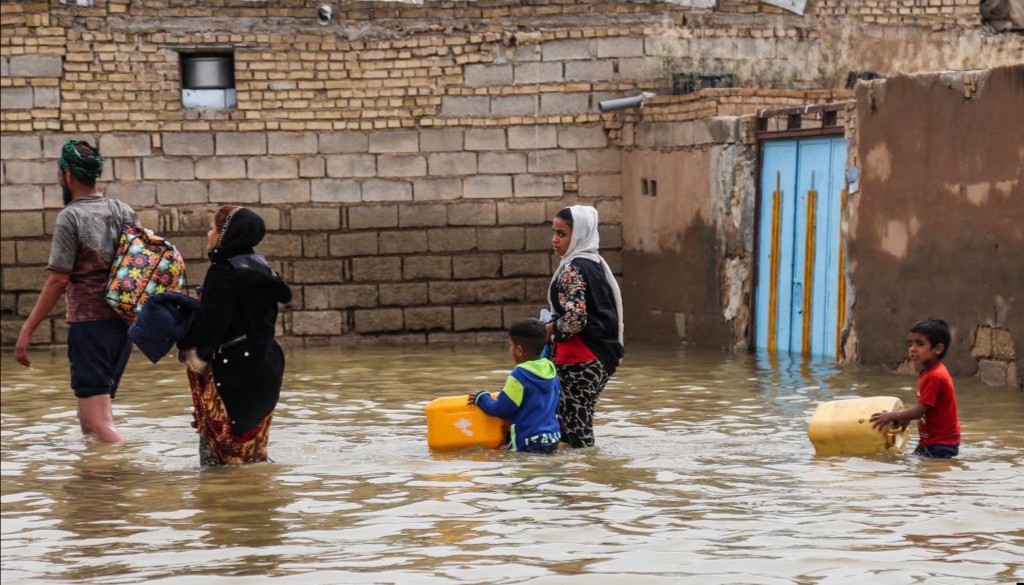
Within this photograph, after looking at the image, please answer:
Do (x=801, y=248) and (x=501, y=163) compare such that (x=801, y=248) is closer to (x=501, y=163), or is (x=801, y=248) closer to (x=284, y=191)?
(x=501, y=163)

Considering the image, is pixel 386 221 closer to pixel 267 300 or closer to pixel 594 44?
pixel 594 44

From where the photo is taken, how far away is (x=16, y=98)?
15750mm

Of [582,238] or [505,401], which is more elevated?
[582,238]

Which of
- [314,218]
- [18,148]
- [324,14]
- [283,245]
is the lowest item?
[283,245]

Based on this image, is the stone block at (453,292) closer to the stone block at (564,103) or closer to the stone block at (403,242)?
the stone block at (403,242)

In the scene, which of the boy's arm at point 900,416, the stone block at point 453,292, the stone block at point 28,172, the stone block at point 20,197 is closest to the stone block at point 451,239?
the stone block at point 453,292

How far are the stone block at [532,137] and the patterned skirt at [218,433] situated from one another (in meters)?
8.39

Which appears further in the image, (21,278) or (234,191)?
(234,191)

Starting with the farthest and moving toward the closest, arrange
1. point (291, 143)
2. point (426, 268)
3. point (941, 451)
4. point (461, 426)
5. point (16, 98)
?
point (426, 268) < point (291, 143) < point (16, 98) < point (461, 426) < point (941, 451)

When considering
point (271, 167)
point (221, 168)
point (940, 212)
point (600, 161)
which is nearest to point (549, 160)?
point (600, 161)

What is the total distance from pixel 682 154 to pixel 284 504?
346 inches

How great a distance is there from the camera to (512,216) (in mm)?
16297

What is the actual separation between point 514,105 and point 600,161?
38.7 inches

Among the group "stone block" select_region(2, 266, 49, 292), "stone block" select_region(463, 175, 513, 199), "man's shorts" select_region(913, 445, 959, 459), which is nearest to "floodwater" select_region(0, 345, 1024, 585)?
"man's shorts" select_region(913, 445, 959, 459)
